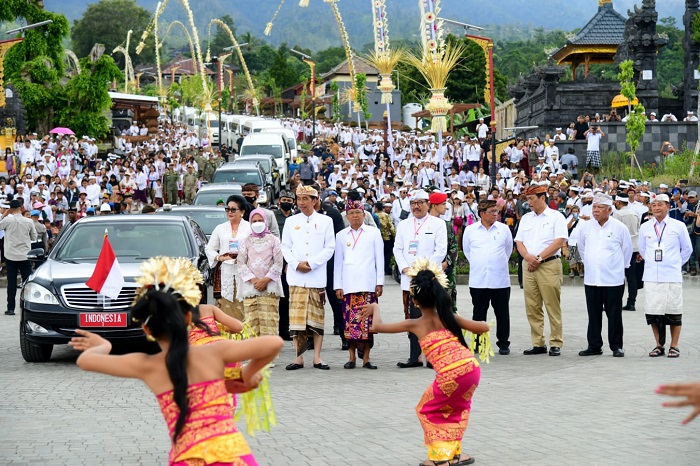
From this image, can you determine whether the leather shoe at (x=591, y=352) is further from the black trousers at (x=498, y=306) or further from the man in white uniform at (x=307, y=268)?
the man in white uniform at (x=307, y=268)

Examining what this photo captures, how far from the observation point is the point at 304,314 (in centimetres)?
1264

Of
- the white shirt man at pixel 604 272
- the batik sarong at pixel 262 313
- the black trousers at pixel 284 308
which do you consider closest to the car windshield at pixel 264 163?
the black trousers at pixel 284 308

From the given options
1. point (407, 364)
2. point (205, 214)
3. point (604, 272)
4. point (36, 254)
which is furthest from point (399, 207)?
point (407, 364)

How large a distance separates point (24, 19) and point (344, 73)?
67.4 meters

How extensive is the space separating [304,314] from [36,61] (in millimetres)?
43900

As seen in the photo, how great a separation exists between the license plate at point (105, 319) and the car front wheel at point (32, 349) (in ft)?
2.73

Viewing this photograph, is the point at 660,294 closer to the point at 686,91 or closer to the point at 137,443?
the point at 137,443

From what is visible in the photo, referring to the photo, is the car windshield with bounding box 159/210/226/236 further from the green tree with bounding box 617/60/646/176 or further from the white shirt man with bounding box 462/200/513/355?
the green tree with bounding box 617/60/646/176

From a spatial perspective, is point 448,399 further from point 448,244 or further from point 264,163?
point 264,163

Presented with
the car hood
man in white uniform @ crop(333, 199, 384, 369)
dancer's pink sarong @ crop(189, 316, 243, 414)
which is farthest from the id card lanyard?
dancer's pink sarong @ crop(189, 316, 243, 414)

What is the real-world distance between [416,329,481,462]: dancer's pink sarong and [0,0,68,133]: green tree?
47.7 meters

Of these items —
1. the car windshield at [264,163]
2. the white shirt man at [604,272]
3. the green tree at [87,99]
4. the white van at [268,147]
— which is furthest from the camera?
the green tree at [87,99]

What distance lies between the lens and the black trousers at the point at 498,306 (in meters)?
13.6

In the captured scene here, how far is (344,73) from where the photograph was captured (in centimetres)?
12131
